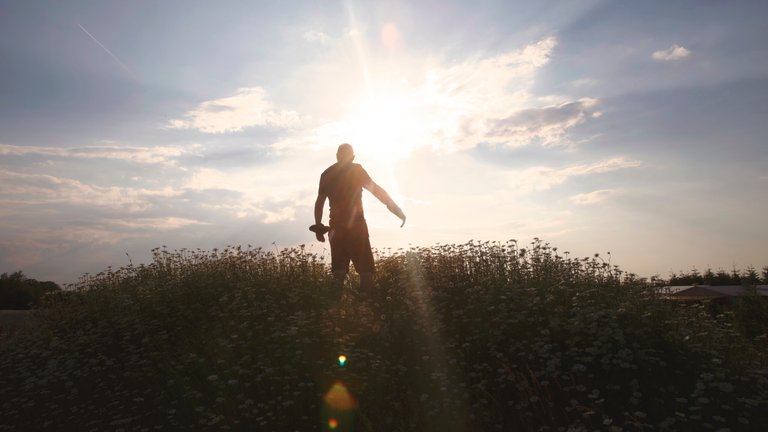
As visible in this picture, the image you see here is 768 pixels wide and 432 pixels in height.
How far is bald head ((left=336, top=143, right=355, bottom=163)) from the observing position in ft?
34.2

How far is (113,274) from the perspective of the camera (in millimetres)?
13328

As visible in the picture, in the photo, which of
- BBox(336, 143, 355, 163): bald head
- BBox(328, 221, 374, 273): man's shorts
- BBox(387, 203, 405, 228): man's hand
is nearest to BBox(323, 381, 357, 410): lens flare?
BBox(328, 221, 374, 273): man's shorts

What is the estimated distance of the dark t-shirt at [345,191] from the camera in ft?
34.0

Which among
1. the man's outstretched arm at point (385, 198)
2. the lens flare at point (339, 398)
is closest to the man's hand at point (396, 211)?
the man's outstretched arm at point (385, 198)

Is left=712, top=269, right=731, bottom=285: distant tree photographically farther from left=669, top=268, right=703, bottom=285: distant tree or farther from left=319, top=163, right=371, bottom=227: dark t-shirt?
left=319, top=163, right=371, bottom=227: dark t-shirt

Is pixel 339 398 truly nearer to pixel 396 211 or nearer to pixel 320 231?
pixel 320 231

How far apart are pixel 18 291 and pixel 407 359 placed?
17.9m

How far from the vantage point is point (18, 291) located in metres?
20.2

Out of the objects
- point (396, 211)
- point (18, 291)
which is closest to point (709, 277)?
point (396, 211)

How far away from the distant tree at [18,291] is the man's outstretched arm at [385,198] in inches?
553

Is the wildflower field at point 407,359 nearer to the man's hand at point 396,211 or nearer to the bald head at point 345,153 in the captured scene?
the man's hand at point 396,211

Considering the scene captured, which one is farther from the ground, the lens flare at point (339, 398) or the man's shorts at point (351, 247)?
the man's shorts at point (351, 247)

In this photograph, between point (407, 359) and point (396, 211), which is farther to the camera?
point (396, 211)

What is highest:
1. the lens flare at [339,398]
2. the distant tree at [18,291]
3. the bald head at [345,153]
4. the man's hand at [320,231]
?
the bald head at [345,153]
